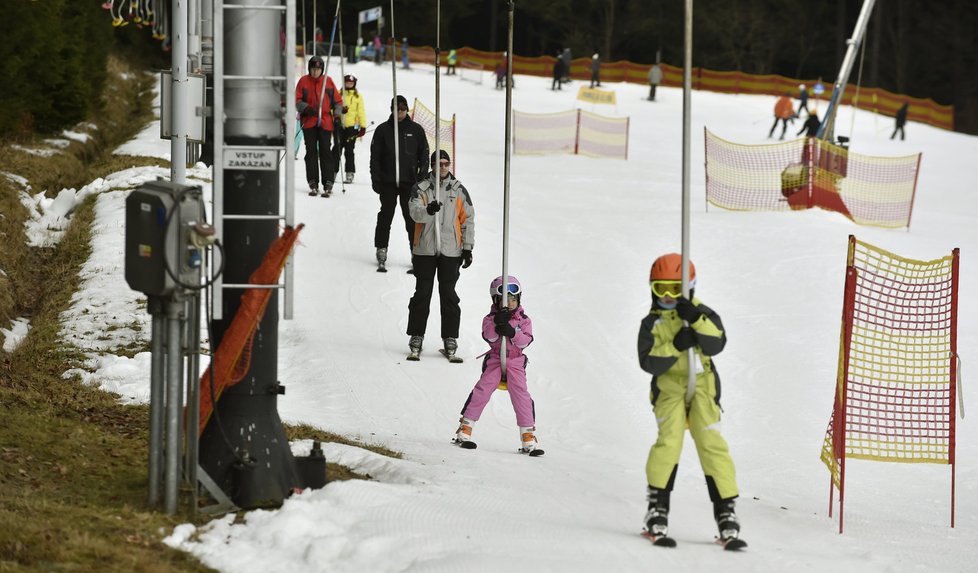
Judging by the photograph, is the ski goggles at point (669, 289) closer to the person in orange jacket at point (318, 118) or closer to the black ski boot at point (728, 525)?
the black ski boot at point (728, 525)

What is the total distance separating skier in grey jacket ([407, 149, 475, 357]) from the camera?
478 inches

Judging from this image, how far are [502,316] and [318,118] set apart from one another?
9.29 metres

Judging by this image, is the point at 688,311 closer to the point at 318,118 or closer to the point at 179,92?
the point at 179,92

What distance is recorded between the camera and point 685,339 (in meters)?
6.78

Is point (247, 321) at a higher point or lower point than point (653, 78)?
lower

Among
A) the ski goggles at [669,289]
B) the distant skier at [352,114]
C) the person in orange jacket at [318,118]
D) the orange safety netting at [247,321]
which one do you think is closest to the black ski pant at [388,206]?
the person in orange jacket at [318,118]

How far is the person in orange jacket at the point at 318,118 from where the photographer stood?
18078mm

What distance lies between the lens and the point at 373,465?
8445 millimetres

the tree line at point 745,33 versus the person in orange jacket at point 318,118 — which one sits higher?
the tree line at point 745,33

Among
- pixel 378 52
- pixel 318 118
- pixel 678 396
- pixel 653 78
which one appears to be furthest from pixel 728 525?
pixel 378 52

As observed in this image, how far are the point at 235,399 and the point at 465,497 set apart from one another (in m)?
1.48

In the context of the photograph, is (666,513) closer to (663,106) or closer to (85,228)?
(85,228)

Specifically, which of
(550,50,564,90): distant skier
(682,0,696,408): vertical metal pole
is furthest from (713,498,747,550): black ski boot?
Answer: (550,50,564,90): distant skier

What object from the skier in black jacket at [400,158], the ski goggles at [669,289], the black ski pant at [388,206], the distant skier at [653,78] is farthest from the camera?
the distant skier at [653,78]
